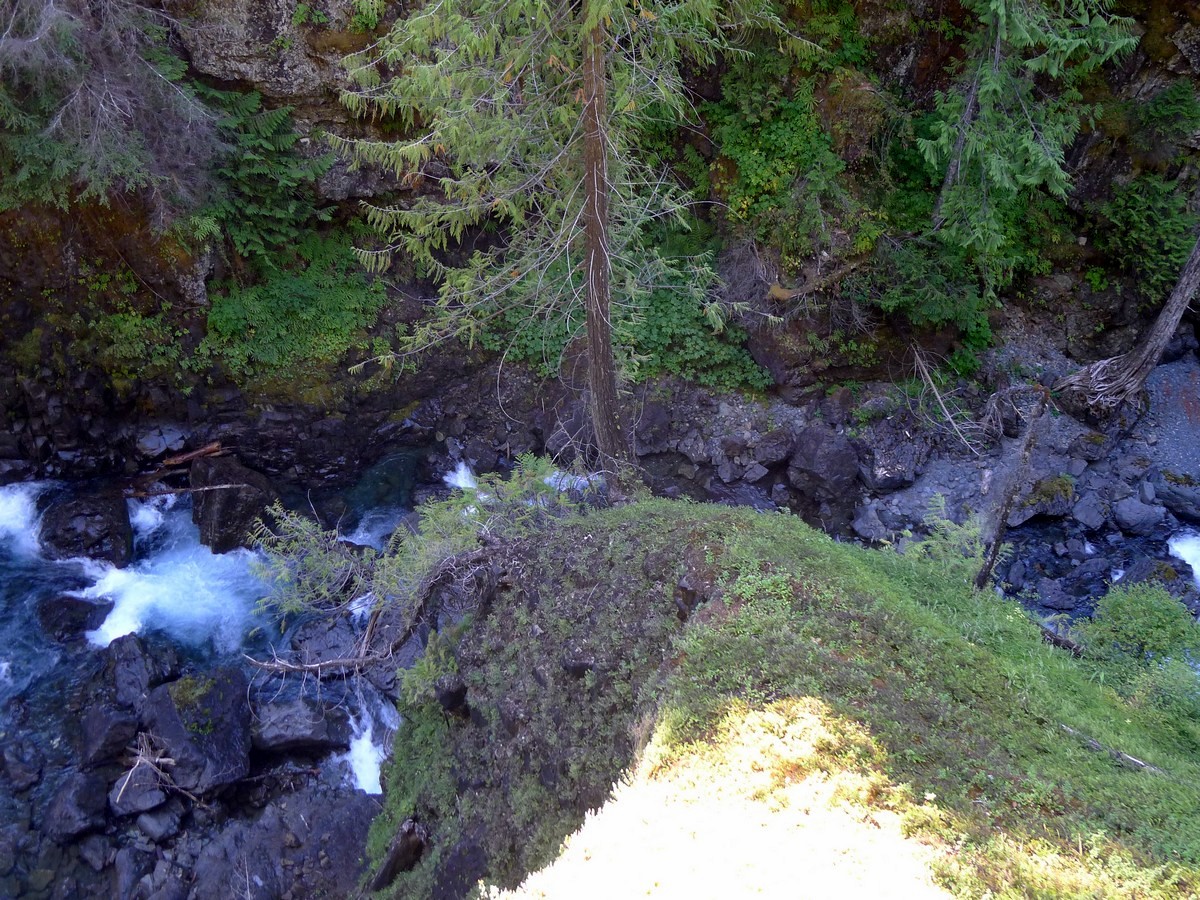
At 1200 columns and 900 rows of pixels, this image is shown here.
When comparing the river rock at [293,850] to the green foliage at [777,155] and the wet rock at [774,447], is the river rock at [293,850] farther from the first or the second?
the green foliage at [777,155]

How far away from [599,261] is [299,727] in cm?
761

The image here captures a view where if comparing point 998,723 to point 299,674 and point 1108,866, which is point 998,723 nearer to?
point 1108,866

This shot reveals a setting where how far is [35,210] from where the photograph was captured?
452 inches

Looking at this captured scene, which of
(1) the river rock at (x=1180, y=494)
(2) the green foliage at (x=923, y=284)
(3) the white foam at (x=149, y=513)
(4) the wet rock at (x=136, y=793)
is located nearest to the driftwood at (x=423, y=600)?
(4) the wet rock at (x=136, y=793)

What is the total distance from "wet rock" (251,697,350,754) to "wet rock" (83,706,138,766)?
1528mm

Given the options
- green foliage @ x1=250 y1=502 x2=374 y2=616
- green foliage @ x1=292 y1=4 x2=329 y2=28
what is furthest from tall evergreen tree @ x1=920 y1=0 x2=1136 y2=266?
green foliage @ x1=250 y1=502 x2=374 y2=616

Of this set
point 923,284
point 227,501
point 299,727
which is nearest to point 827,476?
point 923,284

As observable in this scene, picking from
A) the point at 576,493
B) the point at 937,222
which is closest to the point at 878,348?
the point at 937,222

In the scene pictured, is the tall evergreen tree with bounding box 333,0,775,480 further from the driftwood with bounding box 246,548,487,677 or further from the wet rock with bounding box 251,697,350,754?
the wet rock with bounding box 251,697,350,754

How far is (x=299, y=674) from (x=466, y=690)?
4.40 meters

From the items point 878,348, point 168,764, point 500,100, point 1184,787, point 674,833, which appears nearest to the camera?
point 674,833

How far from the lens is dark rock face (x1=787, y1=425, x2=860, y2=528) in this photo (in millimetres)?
12461

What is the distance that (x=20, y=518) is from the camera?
11.5 meters

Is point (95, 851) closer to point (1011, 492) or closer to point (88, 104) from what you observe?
point (88, 104)
